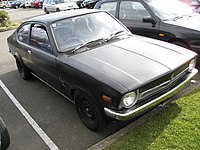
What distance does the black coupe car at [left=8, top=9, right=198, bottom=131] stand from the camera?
9.16ft

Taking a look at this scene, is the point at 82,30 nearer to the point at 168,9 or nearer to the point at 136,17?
the point at 136,17

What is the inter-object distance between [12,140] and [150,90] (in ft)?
7.32

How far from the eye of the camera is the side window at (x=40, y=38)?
155 inches

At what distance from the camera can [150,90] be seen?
9.51 ft

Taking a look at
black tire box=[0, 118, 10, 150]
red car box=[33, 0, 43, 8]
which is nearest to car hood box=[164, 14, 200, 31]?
black tire box=[0, 118, 10, 150]

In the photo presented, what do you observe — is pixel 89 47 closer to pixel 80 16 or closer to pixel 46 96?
pixel 80 16

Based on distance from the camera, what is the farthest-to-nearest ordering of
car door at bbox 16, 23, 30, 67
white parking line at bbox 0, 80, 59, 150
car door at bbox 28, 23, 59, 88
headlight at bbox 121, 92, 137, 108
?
car door at bbox 16, 23, 30, 67, car door at bbox 28, 23, 59, 88, white parking line at bbox 0, 80, 59, 150, headlight at bbox 121, 92, 137, 108

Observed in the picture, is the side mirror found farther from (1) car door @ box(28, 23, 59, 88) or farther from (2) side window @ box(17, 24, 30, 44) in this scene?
(2) side window @ box(17, 24, 30, 44)

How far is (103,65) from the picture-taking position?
313 centimetres

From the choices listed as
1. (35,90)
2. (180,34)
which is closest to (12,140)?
(35,90)

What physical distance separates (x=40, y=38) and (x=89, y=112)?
5.92 feet

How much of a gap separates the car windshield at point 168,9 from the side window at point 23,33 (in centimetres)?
298

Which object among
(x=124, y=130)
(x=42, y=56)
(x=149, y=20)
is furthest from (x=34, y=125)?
(x=149, y=20)

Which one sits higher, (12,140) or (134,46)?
(134,46)
